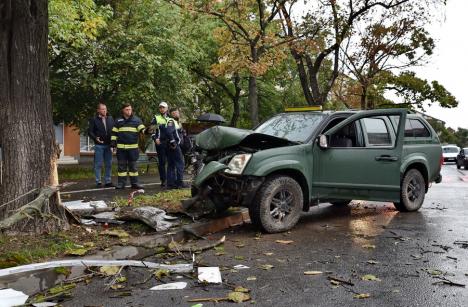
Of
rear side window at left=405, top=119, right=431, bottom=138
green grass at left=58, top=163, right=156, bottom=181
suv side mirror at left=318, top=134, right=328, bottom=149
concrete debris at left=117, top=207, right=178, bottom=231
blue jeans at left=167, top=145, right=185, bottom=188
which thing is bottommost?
concrete debris at left=117, top=207, right=178, bottom=231

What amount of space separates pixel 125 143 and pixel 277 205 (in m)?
5.02

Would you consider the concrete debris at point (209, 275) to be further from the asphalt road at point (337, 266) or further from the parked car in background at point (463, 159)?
the parked car in background at point (463, 159)

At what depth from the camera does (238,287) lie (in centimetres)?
431

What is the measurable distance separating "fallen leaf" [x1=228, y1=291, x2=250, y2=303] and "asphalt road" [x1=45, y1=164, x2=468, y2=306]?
0.07 m

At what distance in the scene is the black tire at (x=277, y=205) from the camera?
21.6 ft

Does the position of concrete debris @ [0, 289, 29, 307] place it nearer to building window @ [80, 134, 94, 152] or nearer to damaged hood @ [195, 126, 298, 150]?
damaged hood @ [195, 126, 298, 150]

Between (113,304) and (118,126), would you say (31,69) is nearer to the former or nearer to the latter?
(113,304)

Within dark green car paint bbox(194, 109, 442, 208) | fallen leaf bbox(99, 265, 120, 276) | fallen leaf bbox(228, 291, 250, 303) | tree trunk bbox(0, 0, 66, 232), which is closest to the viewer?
fallen leaf bbox(228, 291, 250, 303)

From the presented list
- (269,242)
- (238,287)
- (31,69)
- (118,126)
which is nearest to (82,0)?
(118,126)

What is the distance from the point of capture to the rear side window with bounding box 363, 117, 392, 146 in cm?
809

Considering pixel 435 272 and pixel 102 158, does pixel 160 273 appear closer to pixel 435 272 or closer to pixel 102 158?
pixel 435 272

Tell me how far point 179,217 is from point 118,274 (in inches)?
95.2

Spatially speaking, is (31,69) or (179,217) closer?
(31,69)

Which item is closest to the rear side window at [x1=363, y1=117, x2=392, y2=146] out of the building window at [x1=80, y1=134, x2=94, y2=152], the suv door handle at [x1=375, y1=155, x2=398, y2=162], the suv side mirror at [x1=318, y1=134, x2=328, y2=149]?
the suv door handle at [x1=375, y1=155, x2=398, y2=162]
